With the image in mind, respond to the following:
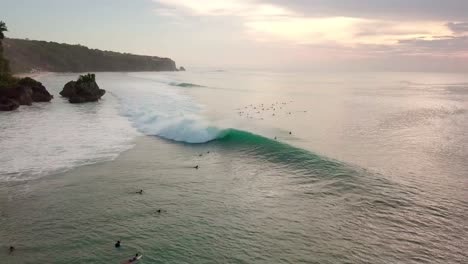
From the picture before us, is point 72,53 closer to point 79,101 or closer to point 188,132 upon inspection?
point 79,101

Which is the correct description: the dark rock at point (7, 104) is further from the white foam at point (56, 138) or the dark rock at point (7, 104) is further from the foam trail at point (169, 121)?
the foam trail at point (169, 121)

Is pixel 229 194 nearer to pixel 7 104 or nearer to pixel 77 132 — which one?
pixel 77 132

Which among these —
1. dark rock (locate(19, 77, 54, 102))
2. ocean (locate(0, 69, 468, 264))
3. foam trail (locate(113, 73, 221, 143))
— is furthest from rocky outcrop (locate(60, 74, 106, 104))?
ocean (locate(0, 69, 468, 264))

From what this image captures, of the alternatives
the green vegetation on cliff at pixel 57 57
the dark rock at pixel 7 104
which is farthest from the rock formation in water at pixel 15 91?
the green vegetation on cliff at pixel 57 57

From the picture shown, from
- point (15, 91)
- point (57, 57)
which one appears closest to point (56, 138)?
point (15, 91)

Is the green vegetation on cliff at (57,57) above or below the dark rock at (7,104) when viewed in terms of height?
above

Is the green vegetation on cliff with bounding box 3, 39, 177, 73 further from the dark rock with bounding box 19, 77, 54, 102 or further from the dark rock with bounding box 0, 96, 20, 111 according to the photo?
the dark rock with bounding box 0, 96, 20, 111

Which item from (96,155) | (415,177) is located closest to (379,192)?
(415,177)
